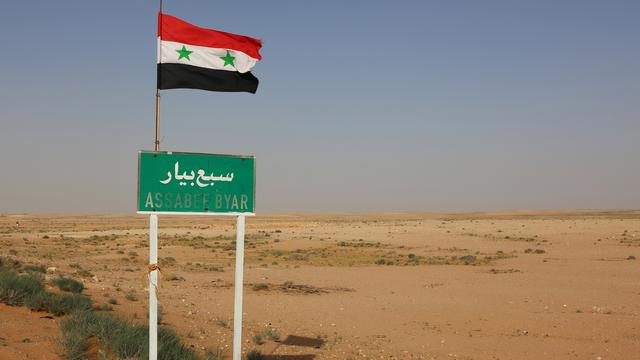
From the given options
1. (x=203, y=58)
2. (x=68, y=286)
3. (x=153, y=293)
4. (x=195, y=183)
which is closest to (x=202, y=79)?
(x=203, y=58)

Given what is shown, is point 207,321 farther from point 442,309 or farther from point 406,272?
point 406,272

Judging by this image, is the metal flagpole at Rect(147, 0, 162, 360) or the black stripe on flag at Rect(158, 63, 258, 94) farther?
the black stripe on flag at Rect(158, 63, 258, 94)

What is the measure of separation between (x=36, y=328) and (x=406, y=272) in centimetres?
2094

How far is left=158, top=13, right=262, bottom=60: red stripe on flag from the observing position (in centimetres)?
802

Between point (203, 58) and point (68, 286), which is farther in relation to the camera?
point (68, 286)

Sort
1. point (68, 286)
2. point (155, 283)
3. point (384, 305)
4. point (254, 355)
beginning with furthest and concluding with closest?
point (384, 305)
point (68, 286)
point (254, 355)
point (155, 283)

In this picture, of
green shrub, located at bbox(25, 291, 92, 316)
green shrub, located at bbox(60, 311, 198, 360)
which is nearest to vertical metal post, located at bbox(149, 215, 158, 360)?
green shrub, located at bbox(60, 311, 198, 360)

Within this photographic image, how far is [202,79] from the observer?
845 cm

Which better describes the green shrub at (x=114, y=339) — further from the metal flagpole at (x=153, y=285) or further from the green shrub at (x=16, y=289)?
the green shrub at (x=16, y=289)

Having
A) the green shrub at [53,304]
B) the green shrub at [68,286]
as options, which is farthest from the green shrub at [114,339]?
the green shrub at [68,286]

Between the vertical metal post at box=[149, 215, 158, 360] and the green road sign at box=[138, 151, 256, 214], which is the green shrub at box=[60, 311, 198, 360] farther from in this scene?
the green road sign at box=[138, 151, 256, 214]

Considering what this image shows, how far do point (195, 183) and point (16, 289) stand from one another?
269 inches

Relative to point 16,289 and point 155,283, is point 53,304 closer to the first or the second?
point 16,289

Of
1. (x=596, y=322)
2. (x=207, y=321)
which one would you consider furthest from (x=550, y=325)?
(x=207, y=321)
